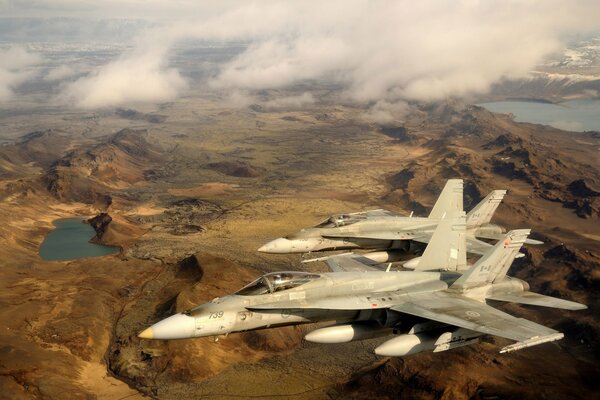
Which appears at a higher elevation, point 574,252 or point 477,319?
point 477,319

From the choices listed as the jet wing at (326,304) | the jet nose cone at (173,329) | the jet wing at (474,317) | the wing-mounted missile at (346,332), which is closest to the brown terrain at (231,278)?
the jet wing at (474,317)

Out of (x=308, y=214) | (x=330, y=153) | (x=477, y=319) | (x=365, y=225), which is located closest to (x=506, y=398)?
(x=477, y=319)

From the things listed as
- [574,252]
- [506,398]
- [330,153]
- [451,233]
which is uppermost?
[451,233]

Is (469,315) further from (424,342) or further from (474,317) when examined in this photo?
(424,342)

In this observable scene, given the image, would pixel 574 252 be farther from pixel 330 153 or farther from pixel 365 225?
pixel 330 153

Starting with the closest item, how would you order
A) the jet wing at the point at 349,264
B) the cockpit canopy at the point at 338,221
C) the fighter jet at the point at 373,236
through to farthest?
1. the jet wing at the point at 349,264
2. the fighter jet at the point at 373,236
3. the cockpit canopy at the point at 338,221

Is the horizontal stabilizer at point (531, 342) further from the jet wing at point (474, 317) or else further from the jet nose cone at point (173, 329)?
the jet nose cone at point (173, 329)

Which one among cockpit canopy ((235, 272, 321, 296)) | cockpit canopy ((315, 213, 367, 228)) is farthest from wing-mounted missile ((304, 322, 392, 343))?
cockpit canopy ((315, 213, 367, 228))
